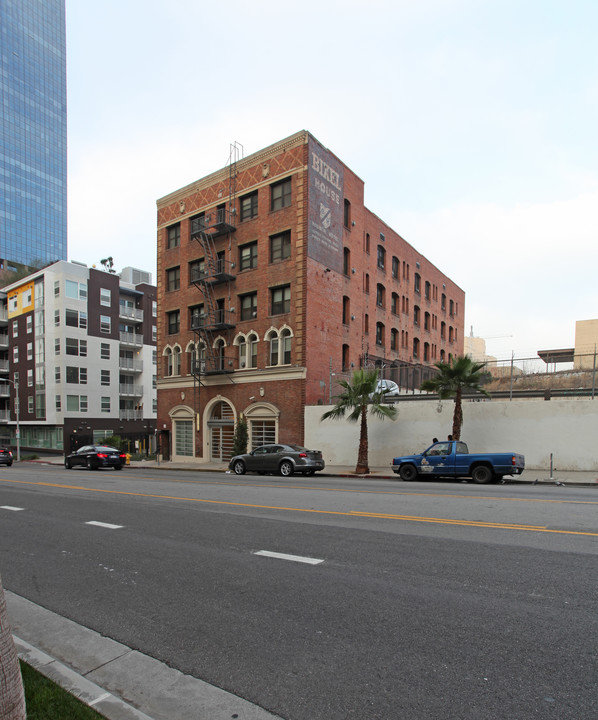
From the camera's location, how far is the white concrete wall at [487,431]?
20469 mm

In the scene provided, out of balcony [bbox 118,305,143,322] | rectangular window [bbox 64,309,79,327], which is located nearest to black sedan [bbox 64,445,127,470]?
rectangular window [bbox 64,309,79,327]

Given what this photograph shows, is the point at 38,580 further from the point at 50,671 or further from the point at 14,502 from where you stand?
the point at 14,502

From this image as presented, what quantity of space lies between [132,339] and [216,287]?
2812 centimetres

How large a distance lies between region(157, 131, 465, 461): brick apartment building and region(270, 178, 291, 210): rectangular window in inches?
2.5

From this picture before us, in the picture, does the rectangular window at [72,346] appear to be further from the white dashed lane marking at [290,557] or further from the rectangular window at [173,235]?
the white dashed lane marking at [290,557]

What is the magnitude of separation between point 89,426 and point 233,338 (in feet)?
92.1

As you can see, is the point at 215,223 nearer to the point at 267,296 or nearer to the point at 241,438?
the point at 267,296

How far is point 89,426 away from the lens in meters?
51.8

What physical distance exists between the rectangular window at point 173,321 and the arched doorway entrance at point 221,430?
23.2 feet

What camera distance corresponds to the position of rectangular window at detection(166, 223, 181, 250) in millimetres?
36594

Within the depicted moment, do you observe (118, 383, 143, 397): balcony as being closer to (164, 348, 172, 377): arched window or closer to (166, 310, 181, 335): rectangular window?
(164, 348, 172, 377): arched window

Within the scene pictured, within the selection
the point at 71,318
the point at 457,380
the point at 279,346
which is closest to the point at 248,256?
the point at 279,346

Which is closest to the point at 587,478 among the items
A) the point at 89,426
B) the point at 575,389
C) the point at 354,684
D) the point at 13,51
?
the point at 575,389

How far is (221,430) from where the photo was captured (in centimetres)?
3297
